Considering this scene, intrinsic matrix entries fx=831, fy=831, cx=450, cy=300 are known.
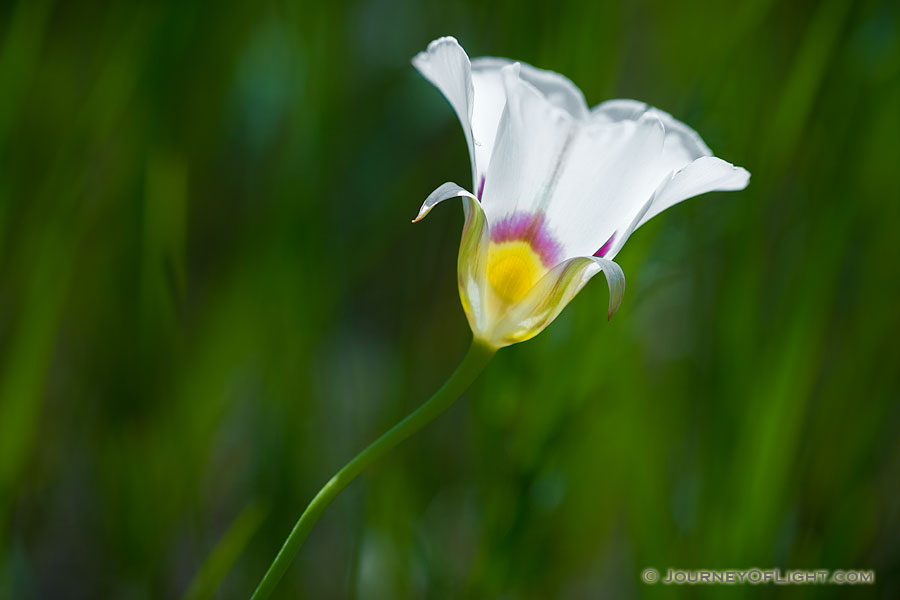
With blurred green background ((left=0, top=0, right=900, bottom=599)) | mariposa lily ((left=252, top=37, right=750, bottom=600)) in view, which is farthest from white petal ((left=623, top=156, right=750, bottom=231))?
blurred green background ((left=0, top=0, right=900, bottom=599))

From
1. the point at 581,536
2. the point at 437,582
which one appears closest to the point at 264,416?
the point at 437,582

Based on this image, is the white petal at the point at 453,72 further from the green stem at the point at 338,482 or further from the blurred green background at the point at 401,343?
the blurred green background at the point at 401,343

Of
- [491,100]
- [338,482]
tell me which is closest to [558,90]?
[491,100]

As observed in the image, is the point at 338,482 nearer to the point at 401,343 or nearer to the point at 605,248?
the point at 605,248

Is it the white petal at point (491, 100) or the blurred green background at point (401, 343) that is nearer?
the white petal at point (491, 100)

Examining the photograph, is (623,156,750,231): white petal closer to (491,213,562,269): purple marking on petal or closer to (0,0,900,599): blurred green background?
(491,213,562,269): purple marking on petal

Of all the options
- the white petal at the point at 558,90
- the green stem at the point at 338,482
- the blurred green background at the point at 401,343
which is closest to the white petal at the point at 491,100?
the white petal at the point at 558,90
